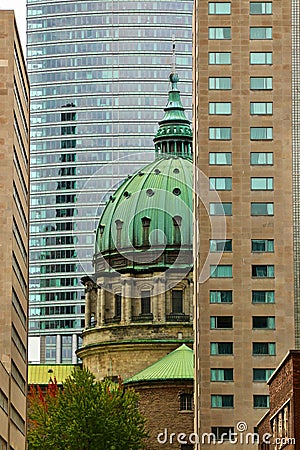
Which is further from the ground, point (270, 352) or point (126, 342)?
point (126, 342)

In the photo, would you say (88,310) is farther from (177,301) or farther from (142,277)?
(177,301)

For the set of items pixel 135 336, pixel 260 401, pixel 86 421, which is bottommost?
pixel 260 401

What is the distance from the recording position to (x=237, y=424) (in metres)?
107

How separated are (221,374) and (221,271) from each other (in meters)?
7.66

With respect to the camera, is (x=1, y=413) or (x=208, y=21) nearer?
(x=1, y=413)

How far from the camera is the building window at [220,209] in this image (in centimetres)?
11131

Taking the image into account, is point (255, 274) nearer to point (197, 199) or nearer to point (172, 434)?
point (197, 199)

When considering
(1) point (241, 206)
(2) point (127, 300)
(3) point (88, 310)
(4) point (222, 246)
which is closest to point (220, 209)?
(1) point (241, 206)

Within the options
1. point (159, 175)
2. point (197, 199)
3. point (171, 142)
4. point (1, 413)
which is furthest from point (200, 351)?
point (171, 142)

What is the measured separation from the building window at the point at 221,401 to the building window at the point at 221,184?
15503mm

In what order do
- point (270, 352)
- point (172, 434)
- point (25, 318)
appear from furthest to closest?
point (172, 434) → point (270, 352) → point (25, 318)

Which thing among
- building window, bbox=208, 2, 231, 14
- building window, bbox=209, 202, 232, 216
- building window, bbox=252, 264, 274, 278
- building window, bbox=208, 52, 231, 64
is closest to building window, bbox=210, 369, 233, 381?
building window, bbox=252, 264, 274, 278

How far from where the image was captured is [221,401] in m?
108

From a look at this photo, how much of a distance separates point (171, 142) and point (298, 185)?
274 ft
